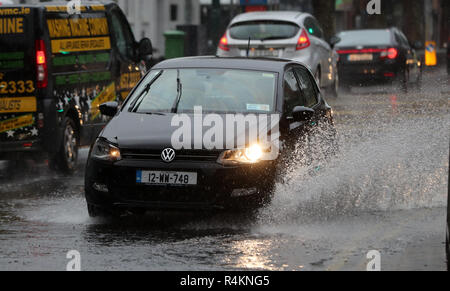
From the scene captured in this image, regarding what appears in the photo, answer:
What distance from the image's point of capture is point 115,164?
31.8 feet

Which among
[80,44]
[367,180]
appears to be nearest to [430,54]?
[80,44]

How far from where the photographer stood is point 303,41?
886 inches

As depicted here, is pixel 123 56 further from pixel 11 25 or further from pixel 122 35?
pixel 11 25

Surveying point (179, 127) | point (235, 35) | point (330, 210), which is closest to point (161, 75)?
point (179, 127)

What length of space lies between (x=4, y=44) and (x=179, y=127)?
4.13m

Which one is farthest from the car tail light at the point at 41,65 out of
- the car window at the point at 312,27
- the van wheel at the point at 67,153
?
the car window at the point at 312,27

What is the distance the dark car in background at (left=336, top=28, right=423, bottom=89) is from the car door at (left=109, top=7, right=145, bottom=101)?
12447 millimetres

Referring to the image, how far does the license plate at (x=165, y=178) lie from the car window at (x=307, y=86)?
93.8 inches

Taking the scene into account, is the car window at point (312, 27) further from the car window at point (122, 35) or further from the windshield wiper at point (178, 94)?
the windshield wiper at point (178, 94)

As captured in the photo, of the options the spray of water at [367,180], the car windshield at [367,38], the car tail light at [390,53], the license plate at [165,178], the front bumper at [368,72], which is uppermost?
the license plate at [165,178]

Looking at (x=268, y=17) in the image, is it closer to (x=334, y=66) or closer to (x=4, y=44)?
(x=334, y=66)

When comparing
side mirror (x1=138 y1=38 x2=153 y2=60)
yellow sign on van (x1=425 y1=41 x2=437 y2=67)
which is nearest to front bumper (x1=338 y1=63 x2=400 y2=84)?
yellow sign on van (x1=425 y1=41 x2=437 y2=67)

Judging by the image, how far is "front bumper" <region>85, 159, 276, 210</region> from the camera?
31.1 ft

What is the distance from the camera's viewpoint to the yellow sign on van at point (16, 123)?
43.8 ft
